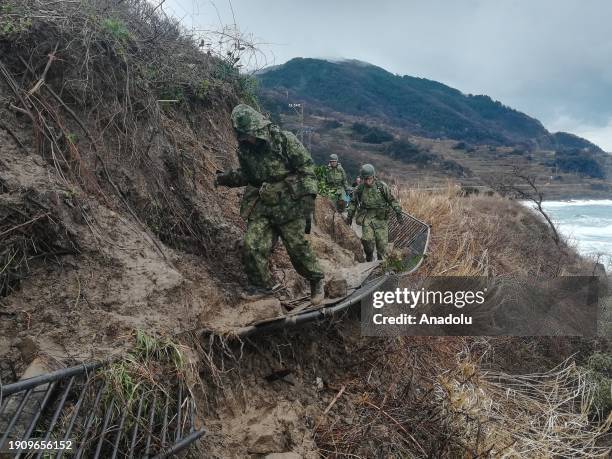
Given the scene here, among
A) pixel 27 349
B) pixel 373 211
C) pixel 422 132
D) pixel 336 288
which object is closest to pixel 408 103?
pixel 422 132

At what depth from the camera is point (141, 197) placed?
3959 mm

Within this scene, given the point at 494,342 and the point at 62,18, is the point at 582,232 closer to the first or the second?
the point at 494,342

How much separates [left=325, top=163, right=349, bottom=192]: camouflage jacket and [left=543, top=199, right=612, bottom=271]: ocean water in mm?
13605

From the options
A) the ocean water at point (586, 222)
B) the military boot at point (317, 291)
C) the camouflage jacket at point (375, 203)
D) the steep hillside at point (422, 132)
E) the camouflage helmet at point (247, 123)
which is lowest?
the ocean water at point (586, 222)

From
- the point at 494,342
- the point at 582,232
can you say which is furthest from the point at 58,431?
the point at 582,232

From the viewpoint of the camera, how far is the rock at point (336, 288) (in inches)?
164

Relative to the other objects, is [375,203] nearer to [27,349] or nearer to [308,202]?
[308,202]

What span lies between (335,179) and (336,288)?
18.6ft

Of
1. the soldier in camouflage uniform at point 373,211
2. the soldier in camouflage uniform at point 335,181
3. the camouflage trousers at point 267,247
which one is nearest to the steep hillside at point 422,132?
the soldier in camouflage uniform at point 335,181

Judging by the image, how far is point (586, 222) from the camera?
3384 cm

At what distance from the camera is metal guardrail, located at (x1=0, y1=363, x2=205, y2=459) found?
6.59 feet

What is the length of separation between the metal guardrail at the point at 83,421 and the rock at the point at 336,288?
1933 mm

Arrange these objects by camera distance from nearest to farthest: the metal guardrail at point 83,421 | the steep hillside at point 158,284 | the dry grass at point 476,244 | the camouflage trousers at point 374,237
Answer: the metal guardrail at point 83,421
the steep hillside at point 158,284
the camouflage trousers at point 374,237
the dry grass at point 476,244

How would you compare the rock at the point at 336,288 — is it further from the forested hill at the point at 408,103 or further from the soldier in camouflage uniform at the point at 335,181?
the forested hill at the point at 408,103
